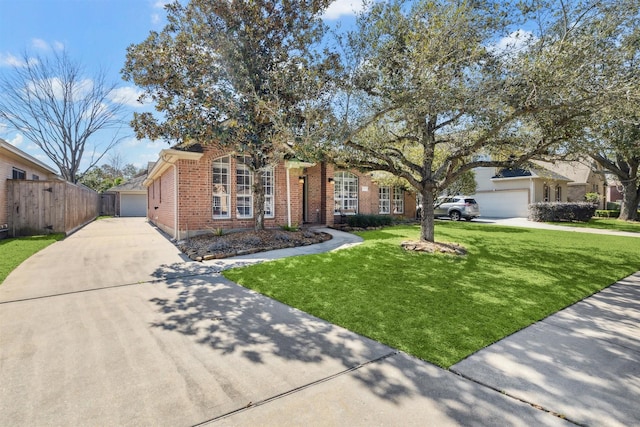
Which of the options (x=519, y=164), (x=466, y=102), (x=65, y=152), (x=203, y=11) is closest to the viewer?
(x=466, y=102)

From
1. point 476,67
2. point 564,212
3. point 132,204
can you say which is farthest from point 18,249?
point 564,212

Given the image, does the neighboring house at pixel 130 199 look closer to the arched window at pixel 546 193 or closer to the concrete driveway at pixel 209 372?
the concrete driveway at pixel 209 372

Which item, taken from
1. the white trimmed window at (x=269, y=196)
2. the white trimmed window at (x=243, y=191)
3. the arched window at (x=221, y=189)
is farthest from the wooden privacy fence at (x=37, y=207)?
the white trimmed window at (x=269, y=196)

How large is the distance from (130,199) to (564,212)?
3344 centimetres

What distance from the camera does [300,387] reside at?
268cm

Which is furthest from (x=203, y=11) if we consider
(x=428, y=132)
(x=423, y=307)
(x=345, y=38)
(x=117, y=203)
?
(x=117, y=203)

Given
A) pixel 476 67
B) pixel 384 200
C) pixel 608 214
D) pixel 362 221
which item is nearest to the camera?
pixel 476 67

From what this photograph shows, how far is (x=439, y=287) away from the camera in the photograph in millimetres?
5617

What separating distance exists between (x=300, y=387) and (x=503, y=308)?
3.42m

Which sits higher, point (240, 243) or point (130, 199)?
point (130, 199)

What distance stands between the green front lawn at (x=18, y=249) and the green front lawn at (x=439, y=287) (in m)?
4.98

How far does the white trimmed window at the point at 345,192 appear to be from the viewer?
52.5ft

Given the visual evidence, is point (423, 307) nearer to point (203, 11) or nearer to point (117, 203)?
point (203, 11)

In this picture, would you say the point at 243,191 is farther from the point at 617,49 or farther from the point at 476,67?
the point at 617,49
